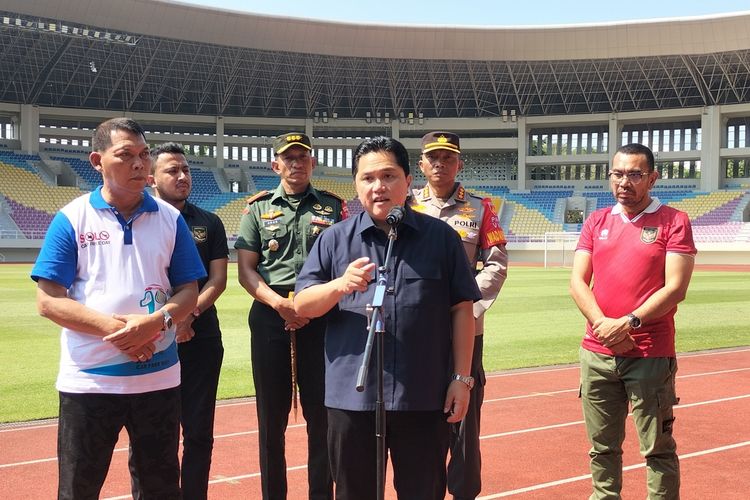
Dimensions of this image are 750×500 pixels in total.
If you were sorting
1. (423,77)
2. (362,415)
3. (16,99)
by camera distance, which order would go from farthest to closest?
1. (423,77)
2. (16,99)
3. (362,415)

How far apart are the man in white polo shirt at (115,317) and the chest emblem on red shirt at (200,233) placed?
1.28 meters

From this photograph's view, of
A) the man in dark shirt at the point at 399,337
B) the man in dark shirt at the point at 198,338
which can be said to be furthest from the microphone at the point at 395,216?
the man in dark shirt at the point at 198,338

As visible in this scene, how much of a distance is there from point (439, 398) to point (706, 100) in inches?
2132

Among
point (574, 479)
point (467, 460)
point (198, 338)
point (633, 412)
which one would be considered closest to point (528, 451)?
point (574, 479)

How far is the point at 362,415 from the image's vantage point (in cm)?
328

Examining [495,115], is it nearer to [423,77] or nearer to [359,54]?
[423,77]

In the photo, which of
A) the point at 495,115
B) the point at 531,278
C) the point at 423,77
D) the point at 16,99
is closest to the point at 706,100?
A: the point at 495,115

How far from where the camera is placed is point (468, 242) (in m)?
5.04

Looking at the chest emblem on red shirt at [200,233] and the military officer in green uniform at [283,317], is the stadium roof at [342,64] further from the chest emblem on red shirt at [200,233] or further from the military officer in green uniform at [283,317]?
the military officer in green uniform at [283,317]

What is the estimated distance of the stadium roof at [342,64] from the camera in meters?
42.3

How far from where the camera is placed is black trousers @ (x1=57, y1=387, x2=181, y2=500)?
3.51 metres

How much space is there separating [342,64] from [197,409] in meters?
47.5

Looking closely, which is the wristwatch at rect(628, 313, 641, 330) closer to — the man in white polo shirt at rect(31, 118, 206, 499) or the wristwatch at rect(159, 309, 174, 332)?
→ the man in white polo shirt at rect(31, 118, 206, 499)

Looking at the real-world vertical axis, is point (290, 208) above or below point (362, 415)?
above
